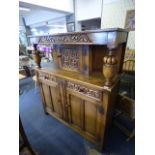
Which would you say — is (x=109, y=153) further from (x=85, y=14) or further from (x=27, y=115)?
(x=85, y=14)

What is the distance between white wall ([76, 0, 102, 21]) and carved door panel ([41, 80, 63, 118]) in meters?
3.24

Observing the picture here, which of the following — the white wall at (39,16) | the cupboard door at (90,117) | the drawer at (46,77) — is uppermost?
the white wall at (39,16)

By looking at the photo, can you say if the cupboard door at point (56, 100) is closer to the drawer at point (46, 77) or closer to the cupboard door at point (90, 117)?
the drawer at point (46, 77)

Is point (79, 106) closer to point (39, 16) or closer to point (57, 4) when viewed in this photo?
point (57, 4)

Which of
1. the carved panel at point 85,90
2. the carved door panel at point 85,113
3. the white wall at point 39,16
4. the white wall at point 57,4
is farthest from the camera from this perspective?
the white wall at point 39,16

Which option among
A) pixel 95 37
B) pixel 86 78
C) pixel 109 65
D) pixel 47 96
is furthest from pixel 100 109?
pixel 47 96

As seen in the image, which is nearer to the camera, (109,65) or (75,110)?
(109,65)

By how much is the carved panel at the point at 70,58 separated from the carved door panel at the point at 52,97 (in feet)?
1.02

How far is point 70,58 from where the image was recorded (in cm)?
147

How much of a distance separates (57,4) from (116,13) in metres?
1.92

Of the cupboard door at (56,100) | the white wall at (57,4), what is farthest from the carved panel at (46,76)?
the white wall at (57,4)

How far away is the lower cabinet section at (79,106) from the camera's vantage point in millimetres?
1184

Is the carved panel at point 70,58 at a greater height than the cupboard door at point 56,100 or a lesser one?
greater

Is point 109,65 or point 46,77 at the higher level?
point 109,65
